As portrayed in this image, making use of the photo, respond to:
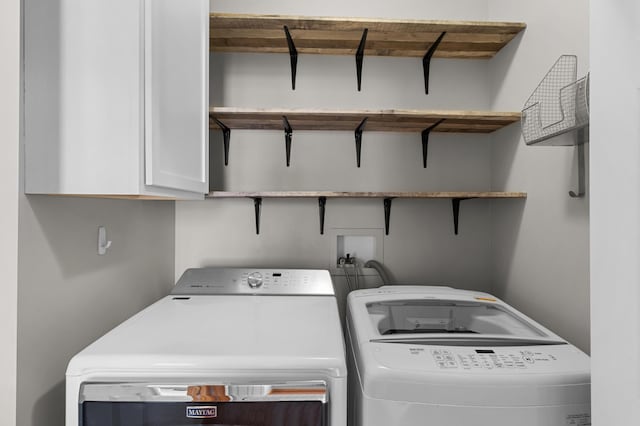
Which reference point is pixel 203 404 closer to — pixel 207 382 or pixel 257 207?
pixel 207 382

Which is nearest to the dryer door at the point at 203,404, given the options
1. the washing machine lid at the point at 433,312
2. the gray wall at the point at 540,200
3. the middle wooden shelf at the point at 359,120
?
the washing machine lid at the point at 433,312

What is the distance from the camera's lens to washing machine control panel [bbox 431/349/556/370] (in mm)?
1123

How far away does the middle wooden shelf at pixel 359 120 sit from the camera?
1.79 meters

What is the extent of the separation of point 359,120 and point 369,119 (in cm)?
5

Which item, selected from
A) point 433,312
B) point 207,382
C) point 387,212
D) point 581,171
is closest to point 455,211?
point 387,212

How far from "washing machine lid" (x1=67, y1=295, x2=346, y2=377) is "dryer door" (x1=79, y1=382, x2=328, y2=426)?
0.04 m

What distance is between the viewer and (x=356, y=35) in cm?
195

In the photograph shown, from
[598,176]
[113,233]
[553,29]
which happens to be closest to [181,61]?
[113,233]

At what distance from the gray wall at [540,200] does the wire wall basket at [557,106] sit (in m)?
0.07

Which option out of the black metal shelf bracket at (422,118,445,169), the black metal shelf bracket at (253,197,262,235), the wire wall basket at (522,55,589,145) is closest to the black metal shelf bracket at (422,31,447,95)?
the black metal shelf bracket at (422,118,445,169)

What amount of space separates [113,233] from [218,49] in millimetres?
1061

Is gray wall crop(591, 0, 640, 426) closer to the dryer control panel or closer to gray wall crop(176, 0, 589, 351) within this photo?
the dryer control panel

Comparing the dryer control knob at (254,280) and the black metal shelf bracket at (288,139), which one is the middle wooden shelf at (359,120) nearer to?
the black metal shelf bracket at (288,139)

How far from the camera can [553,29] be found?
1.62 m
